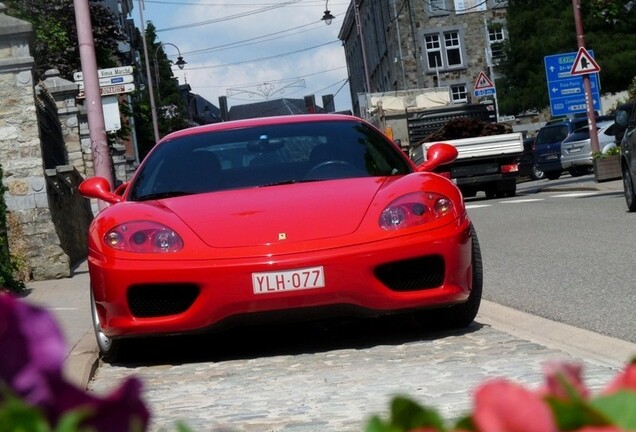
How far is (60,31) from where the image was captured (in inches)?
1113

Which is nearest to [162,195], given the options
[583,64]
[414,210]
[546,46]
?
[414,210]

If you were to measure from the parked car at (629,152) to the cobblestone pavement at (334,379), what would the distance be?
30.2 ft

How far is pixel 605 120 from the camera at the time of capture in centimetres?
3750

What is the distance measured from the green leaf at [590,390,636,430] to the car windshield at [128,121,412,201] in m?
6.28

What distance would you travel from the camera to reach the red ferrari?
6.07 metres

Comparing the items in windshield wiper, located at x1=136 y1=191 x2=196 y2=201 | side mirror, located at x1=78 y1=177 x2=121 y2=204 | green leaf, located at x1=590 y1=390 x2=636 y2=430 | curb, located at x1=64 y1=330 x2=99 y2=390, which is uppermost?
side mirror, located at x1=78 y1=177 x2=121 y2=204

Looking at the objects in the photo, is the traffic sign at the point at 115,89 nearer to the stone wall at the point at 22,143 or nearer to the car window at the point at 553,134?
the stone wall at the point at 22,143

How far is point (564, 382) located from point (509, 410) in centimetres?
4

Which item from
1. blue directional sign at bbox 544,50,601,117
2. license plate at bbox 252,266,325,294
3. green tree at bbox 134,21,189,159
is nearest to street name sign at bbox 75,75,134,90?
license plate at bbox 252,266,325,294

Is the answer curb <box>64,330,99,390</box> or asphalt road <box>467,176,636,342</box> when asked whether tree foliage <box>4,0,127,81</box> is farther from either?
curb <box>64,330,99,390</box>

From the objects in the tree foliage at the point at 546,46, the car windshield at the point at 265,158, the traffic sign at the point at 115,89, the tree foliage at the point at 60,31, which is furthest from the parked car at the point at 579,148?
the car windshield at the point at 265,158

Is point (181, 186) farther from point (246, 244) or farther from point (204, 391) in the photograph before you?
point (204, 391)

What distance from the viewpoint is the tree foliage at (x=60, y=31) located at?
28094 mm

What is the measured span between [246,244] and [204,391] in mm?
863
